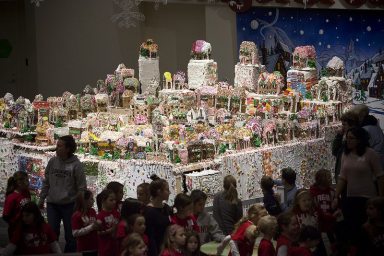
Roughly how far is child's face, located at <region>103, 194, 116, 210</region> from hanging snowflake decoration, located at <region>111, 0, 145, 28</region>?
7521mm

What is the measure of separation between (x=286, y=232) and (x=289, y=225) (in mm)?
55

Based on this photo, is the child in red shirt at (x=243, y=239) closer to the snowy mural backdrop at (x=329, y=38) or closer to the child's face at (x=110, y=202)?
the child's face at (x=110, y=202)

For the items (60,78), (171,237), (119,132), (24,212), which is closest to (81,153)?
(119,132)

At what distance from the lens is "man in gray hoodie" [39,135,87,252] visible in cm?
883

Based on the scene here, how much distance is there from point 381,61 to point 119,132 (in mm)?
5535

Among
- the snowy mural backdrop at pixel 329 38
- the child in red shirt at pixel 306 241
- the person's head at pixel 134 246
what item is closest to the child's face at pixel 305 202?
the child in red shirt at pixel 306 241

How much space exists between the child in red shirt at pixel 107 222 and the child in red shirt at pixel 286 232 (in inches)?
53.6

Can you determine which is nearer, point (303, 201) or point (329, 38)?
point (303, 201)

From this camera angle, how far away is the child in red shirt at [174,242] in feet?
22.4

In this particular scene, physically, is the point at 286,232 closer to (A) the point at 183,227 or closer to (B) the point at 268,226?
(B) the point at 268,226

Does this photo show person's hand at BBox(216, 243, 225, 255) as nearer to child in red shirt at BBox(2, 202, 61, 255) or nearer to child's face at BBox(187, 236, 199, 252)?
child's face at BBox(187, 236, 199, 252)

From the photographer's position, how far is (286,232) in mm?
7031

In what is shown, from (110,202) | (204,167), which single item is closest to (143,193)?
(110,202)

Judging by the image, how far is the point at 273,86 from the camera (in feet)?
42.3
